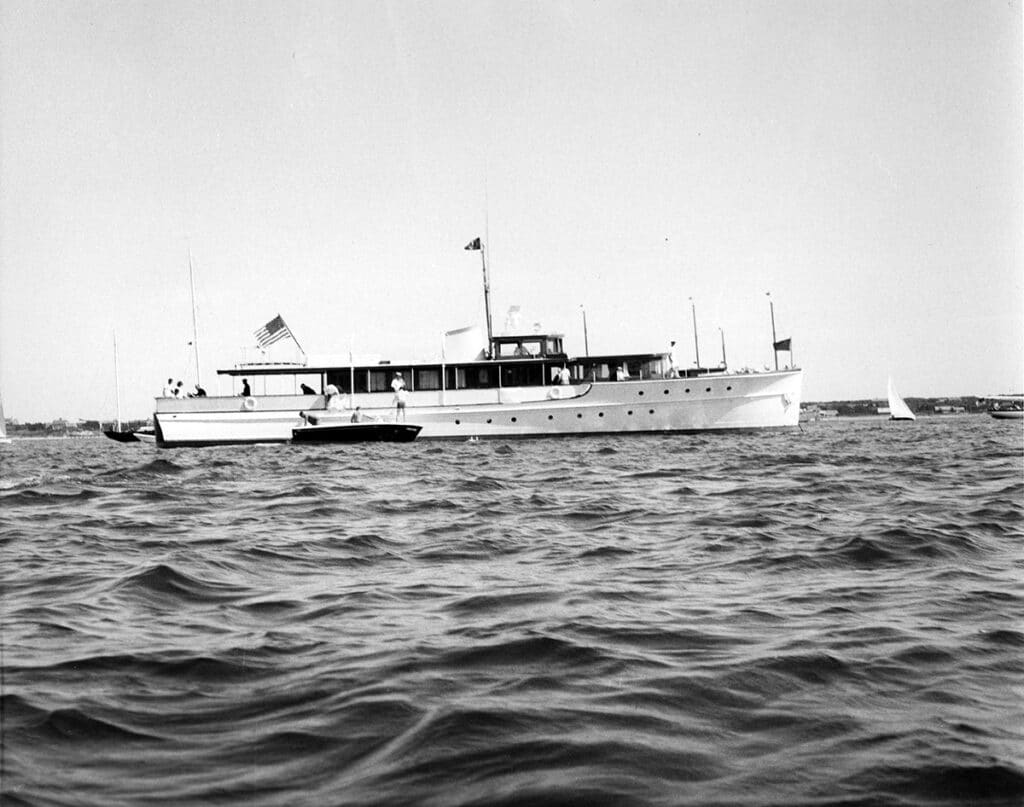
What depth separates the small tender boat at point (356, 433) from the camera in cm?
3328

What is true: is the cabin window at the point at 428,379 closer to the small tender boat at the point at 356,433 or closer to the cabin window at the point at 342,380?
the cabin window at the point at 342,380

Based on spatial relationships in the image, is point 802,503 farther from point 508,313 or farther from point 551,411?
point 508,313

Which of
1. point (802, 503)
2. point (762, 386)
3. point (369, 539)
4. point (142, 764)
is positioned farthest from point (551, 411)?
point (142, 764)

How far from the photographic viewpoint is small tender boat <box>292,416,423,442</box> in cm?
3328

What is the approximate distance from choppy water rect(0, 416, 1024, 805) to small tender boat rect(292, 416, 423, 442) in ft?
76.7

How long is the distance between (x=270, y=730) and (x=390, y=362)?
3545cm

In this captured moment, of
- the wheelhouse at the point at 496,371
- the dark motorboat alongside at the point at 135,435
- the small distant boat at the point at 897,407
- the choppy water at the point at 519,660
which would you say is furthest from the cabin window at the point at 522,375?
the small distant boat at the point at 897,407

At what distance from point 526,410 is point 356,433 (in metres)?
7.64

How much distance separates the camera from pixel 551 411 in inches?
1483

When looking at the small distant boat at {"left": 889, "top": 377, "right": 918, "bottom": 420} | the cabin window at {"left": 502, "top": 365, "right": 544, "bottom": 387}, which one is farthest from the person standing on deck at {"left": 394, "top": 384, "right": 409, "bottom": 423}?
the small distant boat at {"left": 889, "top": 377, "right": 918, "bottom": 420}

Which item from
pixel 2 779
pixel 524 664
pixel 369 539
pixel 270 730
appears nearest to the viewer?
pixel 2 779

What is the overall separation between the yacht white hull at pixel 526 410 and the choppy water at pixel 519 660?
90.7ft

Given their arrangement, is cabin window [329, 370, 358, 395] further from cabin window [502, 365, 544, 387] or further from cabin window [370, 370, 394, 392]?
cabin window [502, 365, 544, 387]

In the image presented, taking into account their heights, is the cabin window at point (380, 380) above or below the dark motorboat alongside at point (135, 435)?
above
